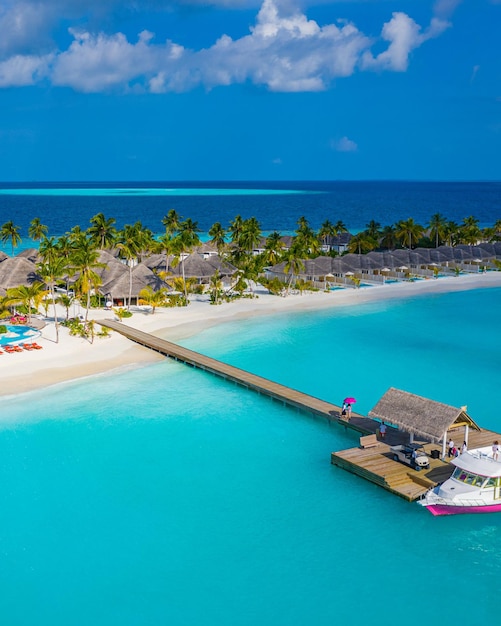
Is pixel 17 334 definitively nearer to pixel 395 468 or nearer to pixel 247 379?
pixel 247 379

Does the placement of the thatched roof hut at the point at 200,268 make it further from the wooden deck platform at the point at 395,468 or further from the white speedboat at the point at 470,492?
the white speedboat at the point at 470,492

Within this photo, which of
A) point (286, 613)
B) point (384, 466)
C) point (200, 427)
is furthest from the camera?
point (200, 427)

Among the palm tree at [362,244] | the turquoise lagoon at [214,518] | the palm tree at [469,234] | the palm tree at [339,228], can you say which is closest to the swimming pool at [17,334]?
the turquoise lagoon at [214,518]

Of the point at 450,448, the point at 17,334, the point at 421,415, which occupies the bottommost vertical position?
the point at 450,448

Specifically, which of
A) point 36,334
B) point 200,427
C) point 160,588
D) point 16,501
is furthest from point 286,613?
point 36,334

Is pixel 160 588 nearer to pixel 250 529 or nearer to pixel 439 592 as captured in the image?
pixel 250 529

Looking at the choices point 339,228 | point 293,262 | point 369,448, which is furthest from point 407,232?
point 369,448
